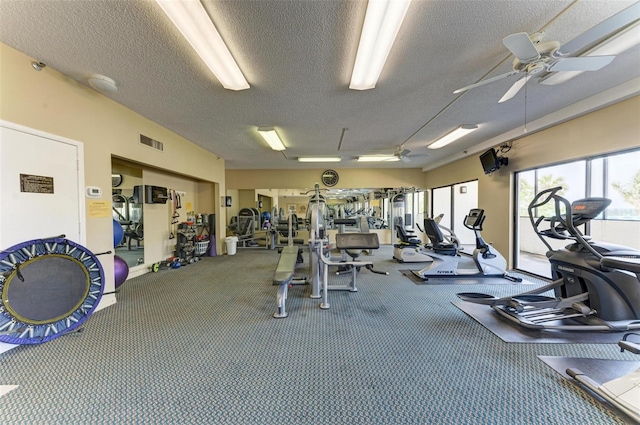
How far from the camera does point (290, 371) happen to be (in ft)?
6.11

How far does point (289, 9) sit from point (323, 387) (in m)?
2.89

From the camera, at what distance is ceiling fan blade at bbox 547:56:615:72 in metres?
1.90

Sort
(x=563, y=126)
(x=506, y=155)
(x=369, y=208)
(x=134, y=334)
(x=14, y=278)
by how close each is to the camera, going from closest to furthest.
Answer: (x=14, y=278)
(x=134, y=334)
(x=563, y=126)
(x=506, y=155)
(x=369, y=208)

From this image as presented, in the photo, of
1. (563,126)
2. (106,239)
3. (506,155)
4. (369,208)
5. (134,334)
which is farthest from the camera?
(369,208)

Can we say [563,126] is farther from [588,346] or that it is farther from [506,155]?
[588,346]

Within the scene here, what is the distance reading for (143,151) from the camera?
3844 millimetres

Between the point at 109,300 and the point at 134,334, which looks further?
the point at 109,300

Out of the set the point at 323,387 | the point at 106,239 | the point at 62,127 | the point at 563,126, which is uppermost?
the point at 563,126

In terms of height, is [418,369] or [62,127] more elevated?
[62,127]

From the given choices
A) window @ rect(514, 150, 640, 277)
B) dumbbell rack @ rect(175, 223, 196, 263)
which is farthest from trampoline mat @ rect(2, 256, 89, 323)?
window @ rect(514, 150, 640, 277)

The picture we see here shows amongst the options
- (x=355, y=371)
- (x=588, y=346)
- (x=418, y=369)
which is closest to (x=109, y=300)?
(x=355, y=371)

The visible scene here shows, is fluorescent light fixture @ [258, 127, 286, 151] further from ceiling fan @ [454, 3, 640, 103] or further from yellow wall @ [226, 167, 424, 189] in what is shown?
ceiling fan @ [454, 3, 640, 103]

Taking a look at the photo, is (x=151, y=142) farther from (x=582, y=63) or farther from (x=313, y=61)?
(x=582, y=63)

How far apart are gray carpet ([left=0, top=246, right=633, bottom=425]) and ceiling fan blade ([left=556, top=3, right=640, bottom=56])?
2623 mm
